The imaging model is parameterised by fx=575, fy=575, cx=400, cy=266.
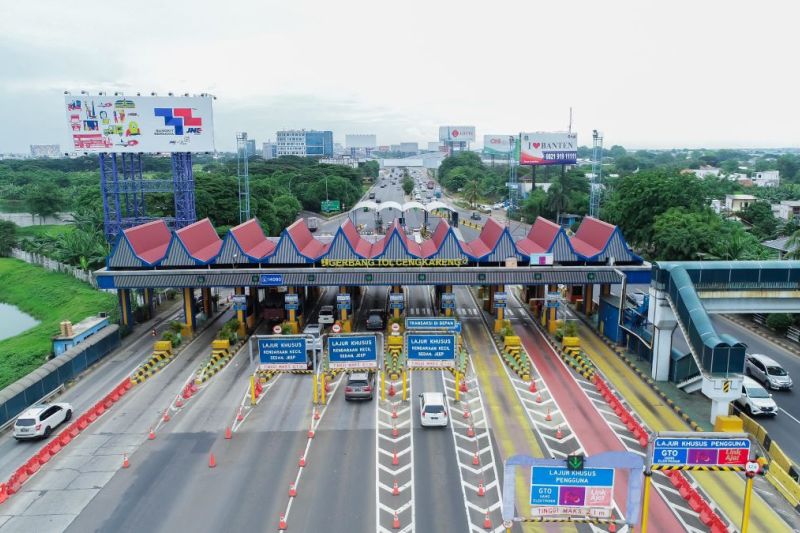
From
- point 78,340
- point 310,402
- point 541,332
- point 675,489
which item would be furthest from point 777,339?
point 78,340

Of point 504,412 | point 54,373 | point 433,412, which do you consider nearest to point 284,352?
point 433,412

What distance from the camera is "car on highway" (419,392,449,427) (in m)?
32.6

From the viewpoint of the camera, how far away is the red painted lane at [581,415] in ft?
81.6

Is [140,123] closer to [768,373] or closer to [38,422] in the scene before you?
[38,422]

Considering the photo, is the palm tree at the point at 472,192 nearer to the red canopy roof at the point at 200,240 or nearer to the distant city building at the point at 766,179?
the red canopy roof at the point at 200,240

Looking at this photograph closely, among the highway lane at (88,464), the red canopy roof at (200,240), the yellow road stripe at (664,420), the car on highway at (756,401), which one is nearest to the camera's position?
the yellow road stripe at (664,420)

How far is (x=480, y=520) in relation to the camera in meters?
24.3

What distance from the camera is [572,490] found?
2022 cm

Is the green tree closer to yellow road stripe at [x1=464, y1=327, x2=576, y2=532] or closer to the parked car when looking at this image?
yellow road stripe at [x1=464, y1=327, x2=576, y2=532]

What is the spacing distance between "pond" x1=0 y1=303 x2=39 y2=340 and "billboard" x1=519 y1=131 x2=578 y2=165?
86.8m

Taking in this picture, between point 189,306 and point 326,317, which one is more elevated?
point 189,306

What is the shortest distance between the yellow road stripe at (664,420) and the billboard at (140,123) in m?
45.6

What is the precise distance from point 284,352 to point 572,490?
20089 millimetres

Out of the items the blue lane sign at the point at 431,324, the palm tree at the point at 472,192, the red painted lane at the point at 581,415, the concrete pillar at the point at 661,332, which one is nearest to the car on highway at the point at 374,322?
the blue lane sign at the point at 431,324
